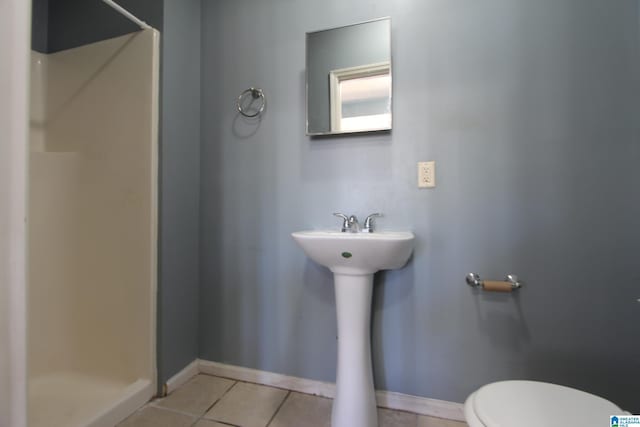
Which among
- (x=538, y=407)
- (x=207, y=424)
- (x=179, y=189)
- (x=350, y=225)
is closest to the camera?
(x=538, y=407)

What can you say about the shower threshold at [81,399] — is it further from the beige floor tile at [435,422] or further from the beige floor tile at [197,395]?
the beige floor tile at [435,422]

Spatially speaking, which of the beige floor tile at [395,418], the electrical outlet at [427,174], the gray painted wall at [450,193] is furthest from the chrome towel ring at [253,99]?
the beige floor tile at [395,418]

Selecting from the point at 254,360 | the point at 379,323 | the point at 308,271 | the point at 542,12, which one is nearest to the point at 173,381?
the point at 254,360

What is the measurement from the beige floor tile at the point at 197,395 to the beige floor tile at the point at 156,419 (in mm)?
33

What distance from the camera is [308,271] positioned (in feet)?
4.43

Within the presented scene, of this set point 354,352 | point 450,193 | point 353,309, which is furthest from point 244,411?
point 450,193

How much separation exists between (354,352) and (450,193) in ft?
2.49

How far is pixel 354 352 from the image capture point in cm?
107

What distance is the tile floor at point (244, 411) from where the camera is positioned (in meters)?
1.14

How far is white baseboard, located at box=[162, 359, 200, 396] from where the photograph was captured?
4.34ft

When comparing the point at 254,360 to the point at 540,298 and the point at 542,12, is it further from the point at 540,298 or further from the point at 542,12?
the point at 542,12

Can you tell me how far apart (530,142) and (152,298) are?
1769 millimetres

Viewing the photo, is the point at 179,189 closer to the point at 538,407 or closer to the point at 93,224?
the point at 93,224

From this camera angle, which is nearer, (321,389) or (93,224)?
(321,389)
